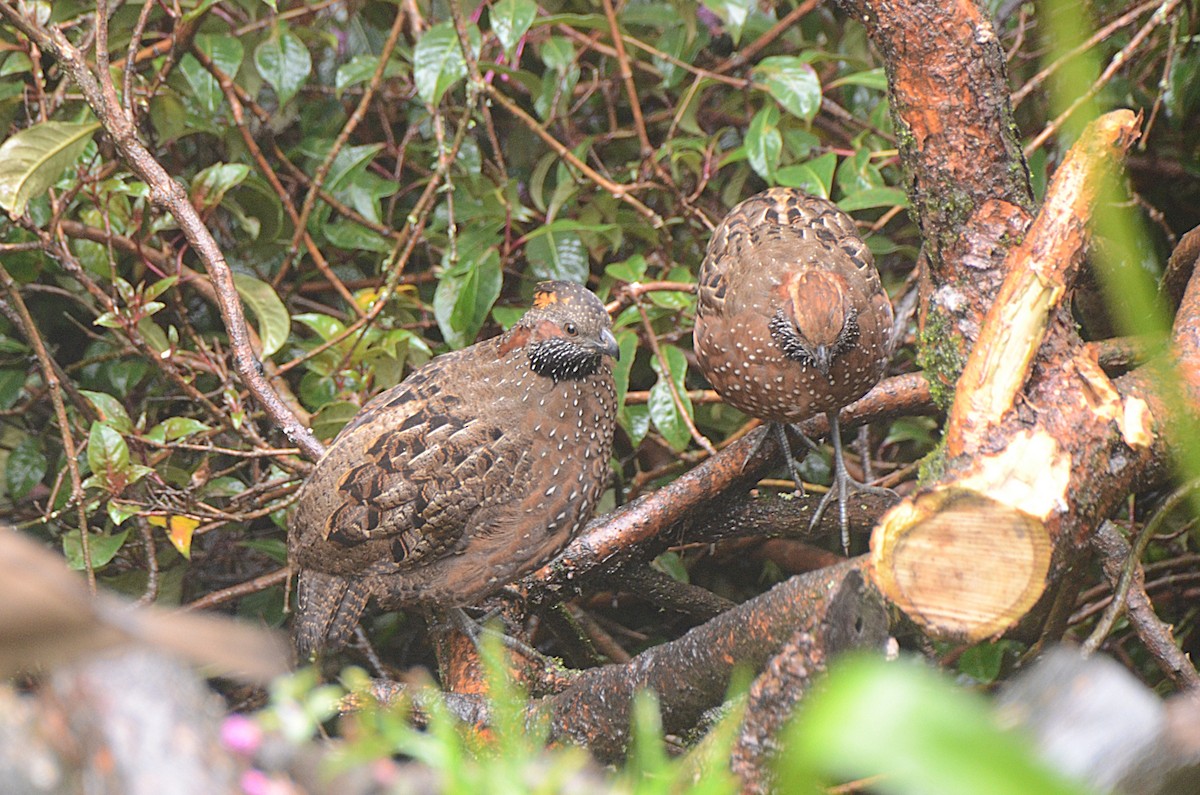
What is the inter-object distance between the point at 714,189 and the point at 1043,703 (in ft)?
12.7

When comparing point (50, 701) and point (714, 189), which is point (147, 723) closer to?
point (50, 701)

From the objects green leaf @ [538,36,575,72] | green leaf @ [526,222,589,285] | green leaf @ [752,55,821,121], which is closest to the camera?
green leaf @ [752,55,821,121]

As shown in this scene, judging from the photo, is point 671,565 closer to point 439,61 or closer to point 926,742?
point 439,61

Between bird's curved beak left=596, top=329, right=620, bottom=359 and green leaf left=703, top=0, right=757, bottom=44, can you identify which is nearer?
bird's curved beak left=596, top=329, right=620, bottom=359

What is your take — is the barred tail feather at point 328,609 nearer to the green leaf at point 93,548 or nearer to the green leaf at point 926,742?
the green leaf at point 93,548

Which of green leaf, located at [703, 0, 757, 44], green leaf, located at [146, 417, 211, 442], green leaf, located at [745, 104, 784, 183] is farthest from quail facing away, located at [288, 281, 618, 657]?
green leaf, located at [703, 0, 757, 44]

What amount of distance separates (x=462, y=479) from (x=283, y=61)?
192 cm

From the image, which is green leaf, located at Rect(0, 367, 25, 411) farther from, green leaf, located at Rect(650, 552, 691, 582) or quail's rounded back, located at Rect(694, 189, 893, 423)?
quail's rounded back, located at Rect(694, 189, 893, 423)

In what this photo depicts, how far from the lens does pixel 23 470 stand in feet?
13.7

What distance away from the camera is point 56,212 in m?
3.60

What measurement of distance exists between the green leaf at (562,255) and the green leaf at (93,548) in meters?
1.80

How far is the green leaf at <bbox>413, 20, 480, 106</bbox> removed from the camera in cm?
390

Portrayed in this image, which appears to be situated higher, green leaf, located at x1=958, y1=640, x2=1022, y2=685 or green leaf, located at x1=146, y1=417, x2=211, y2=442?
green leaf, located at x1=146, y1=417, x2=211, y2=442

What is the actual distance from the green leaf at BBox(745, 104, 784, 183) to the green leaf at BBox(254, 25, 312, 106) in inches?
65.5
